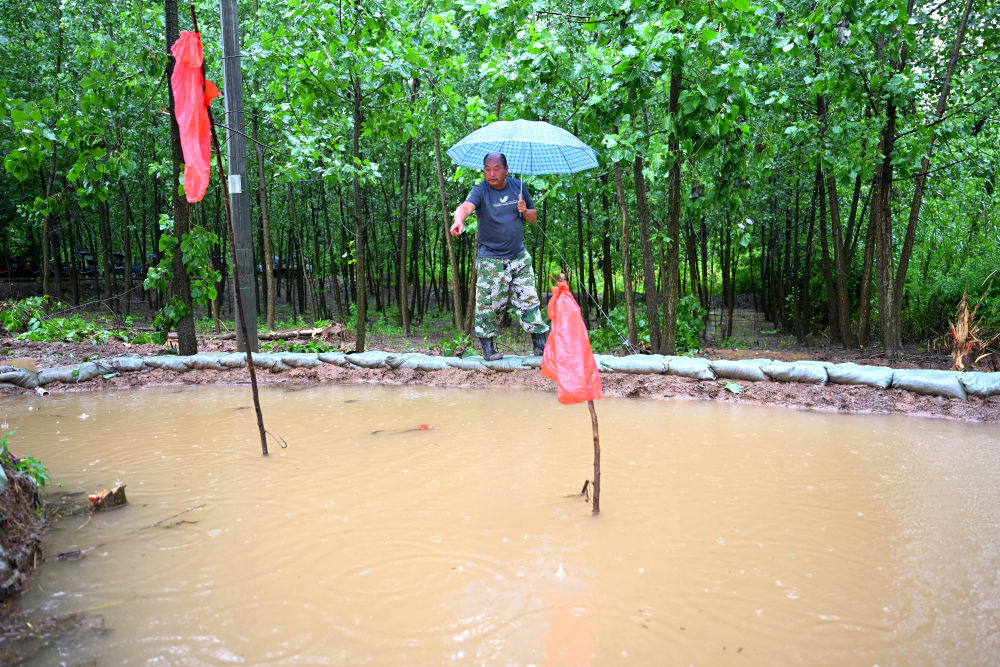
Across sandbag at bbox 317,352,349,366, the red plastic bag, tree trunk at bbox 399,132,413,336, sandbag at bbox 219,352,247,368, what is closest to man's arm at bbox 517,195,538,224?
sandbag at bbox 317,352,349,366

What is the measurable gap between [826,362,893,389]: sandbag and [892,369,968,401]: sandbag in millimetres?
68

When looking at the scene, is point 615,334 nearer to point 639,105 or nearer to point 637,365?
point 637,365

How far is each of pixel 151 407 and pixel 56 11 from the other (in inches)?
389

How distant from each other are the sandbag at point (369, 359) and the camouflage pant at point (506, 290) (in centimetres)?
127

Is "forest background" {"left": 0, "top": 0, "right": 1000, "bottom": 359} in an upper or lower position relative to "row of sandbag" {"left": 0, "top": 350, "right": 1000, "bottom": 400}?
upper

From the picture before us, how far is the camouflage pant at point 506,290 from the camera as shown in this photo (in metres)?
6.36

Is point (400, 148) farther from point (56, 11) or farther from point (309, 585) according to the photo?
point (309, 585)

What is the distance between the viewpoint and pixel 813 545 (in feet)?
8.90

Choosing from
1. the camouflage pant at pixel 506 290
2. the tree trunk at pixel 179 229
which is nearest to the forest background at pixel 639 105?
the tree trunk at pixel 179 229

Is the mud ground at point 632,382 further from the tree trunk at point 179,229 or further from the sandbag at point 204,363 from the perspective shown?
the tree trunk at point 179,229

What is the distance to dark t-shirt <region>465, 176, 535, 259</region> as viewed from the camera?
6.12 meters

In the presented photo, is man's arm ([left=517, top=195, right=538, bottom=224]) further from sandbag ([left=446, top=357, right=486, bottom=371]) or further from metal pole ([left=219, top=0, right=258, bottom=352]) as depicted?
metal pole ([left=219, top=0, right=258, bottom=352])

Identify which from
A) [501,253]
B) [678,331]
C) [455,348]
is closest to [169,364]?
[455,348]

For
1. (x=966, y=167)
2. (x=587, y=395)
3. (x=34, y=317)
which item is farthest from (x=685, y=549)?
(x=34, y=317)
